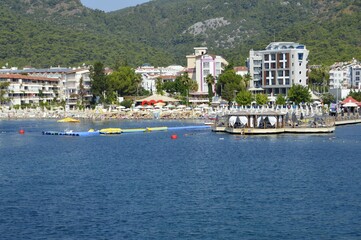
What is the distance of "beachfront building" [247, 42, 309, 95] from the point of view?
412 ft

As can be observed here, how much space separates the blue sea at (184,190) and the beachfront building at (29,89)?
7382cm

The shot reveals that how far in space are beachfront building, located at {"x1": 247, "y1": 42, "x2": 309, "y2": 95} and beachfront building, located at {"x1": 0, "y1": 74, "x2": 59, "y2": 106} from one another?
152ft

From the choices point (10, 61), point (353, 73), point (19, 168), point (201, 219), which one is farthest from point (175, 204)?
point (10, 61)

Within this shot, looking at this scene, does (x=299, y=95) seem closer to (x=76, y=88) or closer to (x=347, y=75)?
(x=347, y=75)

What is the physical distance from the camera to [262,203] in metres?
36.8

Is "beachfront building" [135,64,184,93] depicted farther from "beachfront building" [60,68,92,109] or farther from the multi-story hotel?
the multi-story hotel

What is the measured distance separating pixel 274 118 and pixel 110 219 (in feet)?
146

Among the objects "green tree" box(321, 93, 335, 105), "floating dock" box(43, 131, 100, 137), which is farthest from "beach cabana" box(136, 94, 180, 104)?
"floating dock" box(43, 131, 100, 137)

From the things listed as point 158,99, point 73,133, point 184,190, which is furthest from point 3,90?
point 184,190

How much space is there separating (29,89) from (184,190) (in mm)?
108264

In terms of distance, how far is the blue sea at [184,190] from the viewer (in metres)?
31.8

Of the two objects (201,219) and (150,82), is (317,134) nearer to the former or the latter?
(201,219)

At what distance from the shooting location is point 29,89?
144250 millimetres

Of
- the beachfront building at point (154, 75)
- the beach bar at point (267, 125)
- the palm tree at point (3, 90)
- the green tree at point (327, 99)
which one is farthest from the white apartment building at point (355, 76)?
the beach bar at point (267, 125)
